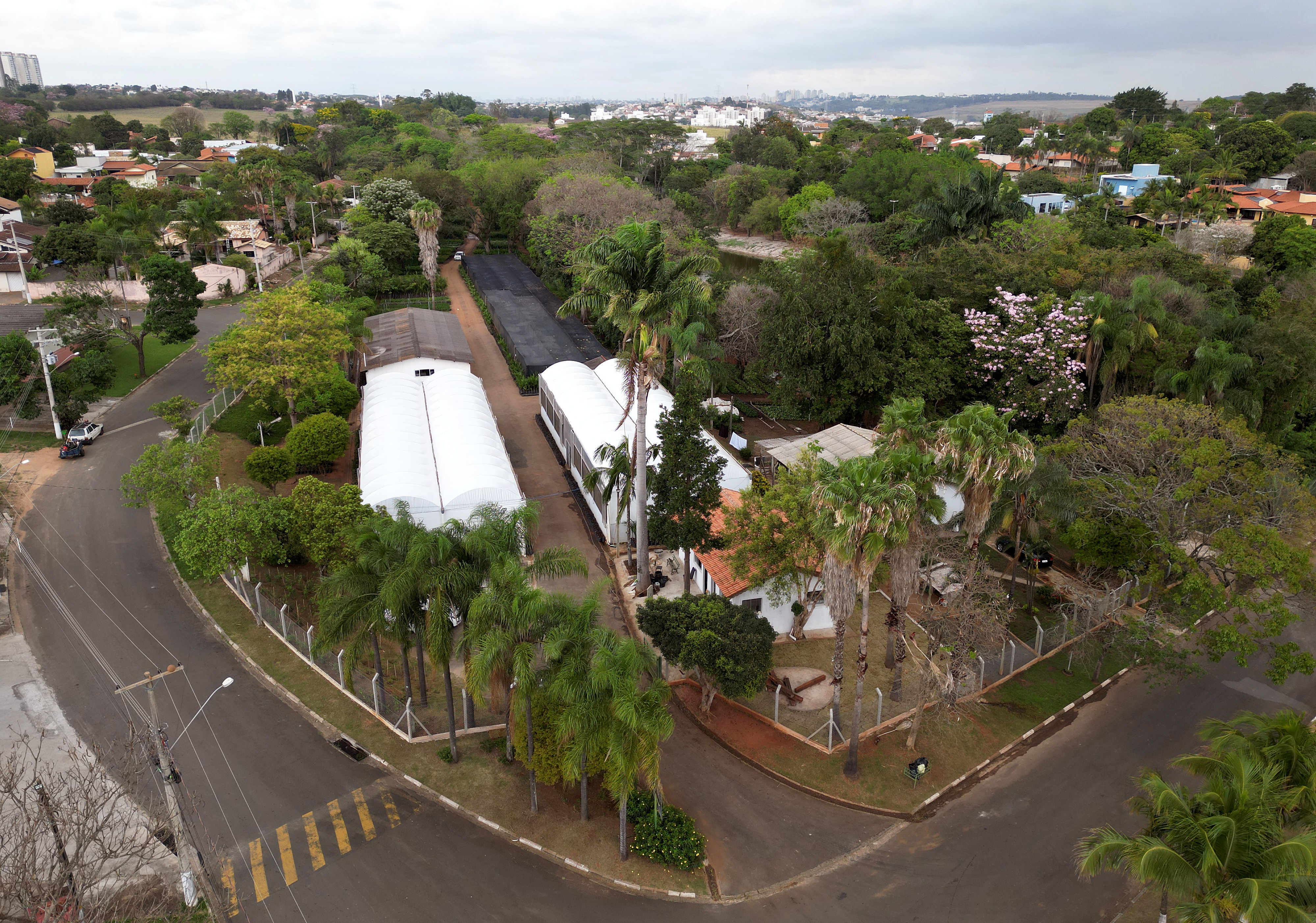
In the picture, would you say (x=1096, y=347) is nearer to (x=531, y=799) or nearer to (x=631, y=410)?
(x=631, y=410)

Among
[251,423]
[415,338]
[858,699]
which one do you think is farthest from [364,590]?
[415,338]

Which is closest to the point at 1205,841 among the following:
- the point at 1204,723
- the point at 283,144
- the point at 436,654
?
the point at 1204,723

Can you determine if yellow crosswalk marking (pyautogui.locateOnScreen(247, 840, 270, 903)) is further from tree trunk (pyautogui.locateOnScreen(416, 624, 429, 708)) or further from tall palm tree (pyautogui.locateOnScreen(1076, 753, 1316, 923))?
tall palm tree (pyautogui.locateOnScreen(1076, 753, 1316, 923))

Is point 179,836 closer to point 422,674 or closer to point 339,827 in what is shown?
point 339,827

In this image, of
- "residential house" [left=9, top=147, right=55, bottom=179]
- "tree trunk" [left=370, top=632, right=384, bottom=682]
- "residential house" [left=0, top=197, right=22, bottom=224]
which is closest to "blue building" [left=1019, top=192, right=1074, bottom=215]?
"tree trunk" [left=370, top=632, right=384, bottom=682]

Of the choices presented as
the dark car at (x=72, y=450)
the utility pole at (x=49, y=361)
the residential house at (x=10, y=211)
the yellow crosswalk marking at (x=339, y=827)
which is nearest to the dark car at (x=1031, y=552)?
the yellow crosswalk marking at (x=339, y=827)

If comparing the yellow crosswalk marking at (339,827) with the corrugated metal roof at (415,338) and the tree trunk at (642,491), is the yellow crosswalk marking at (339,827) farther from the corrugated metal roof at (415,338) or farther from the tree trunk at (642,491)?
the corrugated metal roof at (415,338)
